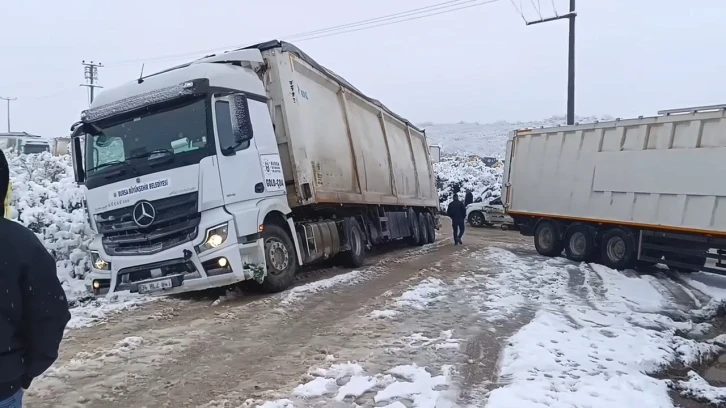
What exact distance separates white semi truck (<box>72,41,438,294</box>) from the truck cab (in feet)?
0.04

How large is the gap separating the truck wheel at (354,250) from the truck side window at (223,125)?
168 inches

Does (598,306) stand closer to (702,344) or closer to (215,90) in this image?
(702,344)

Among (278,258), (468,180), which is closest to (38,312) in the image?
(278,258)

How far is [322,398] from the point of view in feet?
14.3

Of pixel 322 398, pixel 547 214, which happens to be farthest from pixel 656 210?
pixel 322 398

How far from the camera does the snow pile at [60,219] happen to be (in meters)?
9.23

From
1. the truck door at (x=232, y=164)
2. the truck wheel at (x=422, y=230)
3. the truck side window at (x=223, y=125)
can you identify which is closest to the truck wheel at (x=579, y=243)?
the truck wheel at (x=422, y=230)

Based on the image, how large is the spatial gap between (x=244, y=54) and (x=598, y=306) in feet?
21.4

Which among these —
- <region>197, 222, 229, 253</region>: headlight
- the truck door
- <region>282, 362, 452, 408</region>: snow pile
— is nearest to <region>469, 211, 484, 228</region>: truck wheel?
the truck door

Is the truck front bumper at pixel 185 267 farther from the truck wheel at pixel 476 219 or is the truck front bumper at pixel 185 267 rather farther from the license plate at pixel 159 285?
the truck wheel at pixel 476 219

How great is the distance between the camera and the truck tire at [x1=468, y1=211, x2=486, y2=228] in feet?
86.0

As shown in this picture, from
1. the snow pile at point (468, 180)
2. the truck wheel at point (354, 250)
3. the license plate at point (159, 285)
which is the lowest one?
the snow pile at point (468, 180)

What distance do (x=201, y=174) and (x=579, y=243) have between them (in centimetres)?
987

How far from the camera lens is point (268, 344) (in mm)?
5836
